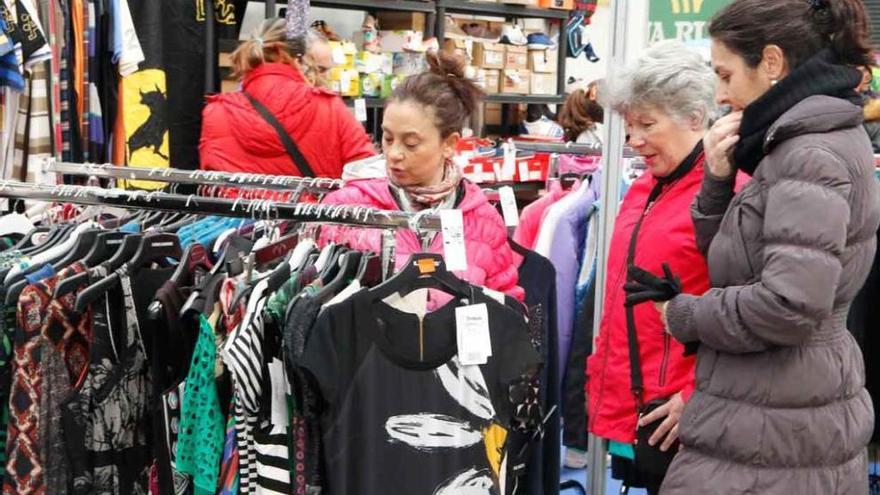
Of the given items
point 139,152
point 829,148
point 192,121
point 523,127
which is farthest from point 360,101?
point 829,148

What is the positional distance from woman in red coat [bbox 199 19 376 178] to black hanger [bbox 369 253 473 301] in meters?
1.97

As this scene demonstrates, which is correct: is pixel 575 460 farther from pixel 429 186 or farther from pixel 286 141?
pixel 429 186

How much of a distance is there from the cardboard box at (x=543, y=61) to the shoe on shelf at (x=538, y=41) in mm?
32

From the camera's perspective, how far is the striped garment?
184 centimetres

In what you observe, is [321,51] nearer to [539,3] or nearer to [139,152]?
[139,152]

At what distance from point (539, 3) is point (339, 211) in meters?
5.23

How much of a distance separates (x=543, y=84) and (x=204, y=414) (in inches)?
208

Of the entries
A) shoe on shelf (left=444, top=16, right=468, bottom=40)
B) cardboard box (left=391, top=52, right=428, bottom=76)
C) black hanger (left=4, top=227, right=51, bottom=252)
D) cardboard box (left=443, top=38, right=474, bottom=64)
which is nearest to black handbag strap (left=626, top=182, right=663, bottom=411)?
black hanger (left=4, top=227, right=51, bottom=252)

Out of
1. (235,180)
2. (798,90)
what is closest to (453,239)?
(798,90)

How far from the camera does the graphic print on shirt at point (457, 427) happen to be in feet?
6.26

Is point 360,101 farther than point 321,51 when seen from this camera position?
Yes

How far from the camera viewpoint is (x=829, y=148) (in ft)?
5.78

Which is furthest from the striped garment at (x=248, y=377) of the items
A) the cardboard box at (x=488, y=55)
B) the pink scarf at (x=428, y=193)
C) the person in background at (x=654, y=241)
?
the cardboard box at (x=488, y=55)

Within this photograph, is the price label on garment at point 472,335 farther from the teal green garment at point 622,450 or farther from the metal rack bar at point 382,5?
the metal rack bar at point 382,5
